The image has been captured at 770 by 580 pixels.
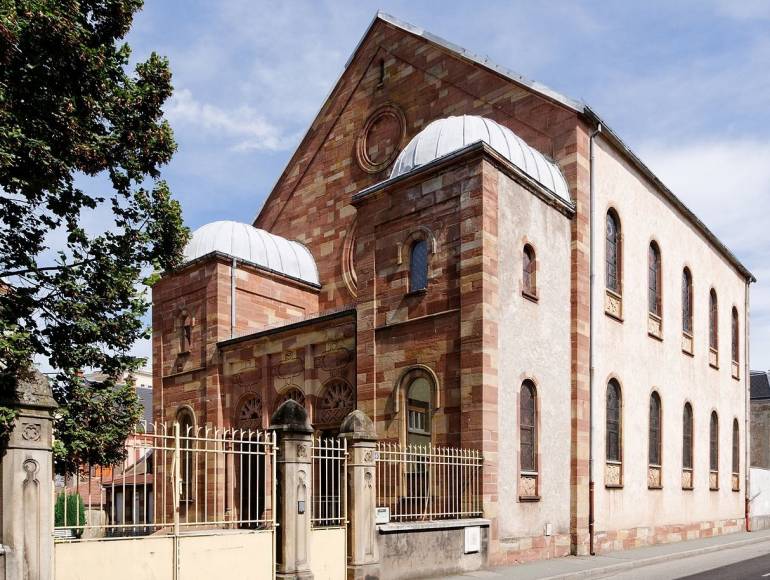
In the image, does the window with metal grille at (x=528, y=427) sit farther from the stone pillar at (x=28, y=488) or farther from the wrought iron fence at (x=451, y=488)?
the stone pillar at (x=28, y=488)

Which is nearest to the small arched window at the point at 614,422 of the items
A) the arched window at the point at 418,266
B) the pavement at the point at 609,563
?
the pavement at the point at 609,563

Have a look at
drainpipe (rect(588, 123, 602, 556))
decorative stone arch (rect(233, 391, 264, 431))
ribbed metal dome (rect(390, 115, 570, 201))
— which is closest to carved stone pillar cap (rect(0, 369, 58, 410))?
ribbed metal dome (rect(390, 115, 570, 201))

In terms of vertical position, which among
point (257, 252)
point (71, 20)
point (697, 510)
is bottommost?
point (697, 510)

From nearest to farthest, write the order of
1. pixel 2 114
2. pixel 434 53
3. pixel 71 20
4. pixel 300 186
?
pixel 2 114 < pixel 71 20 < pixel 434 53 < pixel 300 186

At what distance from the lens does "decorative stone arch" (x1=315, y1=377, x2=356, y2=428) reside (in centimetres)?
1889

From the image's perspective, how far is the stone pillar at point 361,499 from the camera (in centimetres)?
1205

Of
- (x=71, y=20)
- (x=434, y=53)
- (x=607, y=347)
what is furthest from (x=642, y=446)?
(x=71, y=20)

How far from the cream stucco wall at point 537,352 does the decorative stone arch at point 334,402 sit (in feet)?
14.6

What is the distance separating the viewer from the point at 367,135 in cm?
2395

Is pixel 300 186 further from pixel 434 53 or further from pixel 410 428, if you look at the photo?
pixel 410 428

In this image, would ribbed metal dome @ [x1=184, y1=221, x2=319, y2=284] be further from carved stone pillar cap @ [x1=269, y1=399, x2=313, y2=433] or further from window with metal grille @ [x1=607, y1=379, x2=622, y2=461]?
carved stone pillar cap @ [x1=269, y1=399, x2=313, y2=433]

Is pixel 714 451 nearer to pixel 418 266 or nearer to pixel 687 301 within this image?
pixel 687 301

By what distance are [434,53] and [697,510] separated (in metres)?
15.7

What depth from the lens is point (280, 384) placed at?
20969 mm
